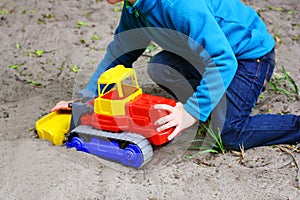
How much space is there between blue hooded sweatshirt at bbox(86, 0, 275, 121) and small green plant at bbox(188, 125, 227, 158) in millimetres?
177

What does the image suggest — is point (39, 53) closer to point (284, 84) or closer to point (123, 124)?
point (123, 124)

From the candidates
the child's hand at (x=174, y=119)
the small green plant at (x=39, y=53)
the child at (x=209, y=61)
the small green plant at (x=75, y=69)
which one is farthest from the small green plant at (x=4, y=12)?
the child's hand at (x=174, y=119)

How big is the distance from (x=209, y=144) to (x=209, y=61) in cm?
42

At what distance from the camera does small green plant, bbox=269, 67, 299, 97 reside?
2429 mm

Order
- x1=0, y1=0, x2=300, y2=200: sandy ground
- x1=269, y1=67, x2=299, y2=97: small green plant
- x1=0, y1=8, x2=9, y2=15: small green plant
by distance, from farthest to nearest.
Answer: x1=0, y1=8, x2=9, y2=15: small green plant, x1=269, y1=67, x2=299, y2=97: small green plant, x1=0, y1=0, x2=300, y2=200: sandy ground

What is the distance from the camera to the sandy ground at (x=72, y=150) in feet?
5.68

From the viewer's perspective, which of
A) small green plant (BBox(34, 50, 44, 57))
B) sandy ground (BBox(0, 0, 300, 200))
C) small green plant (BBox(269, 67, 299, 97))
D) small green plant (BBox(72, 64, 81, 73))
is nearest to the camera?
sandy ground (BBox(0, 0, 300, 200))

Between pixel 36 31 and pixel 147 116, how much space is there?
5.52 ft

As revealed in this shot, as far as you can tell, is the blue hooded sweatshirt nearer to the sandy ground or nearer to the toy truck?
the toy truck

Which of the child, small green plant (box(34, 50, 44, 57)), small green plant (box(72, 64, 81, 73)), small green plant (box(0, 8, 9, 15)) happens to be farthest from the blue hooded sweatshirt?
small green plant (box(0, 8, 9, 15))

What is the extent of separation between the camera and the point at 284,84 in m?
2.58

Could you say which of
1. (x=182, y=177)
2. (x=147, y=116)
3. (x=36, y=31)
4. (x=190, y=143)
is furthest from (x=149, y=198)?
(x=36, y=31)

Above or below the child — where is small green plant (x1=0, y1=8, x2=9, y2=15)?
below

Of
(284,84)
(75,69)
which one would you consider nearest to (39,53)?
(75,69)
